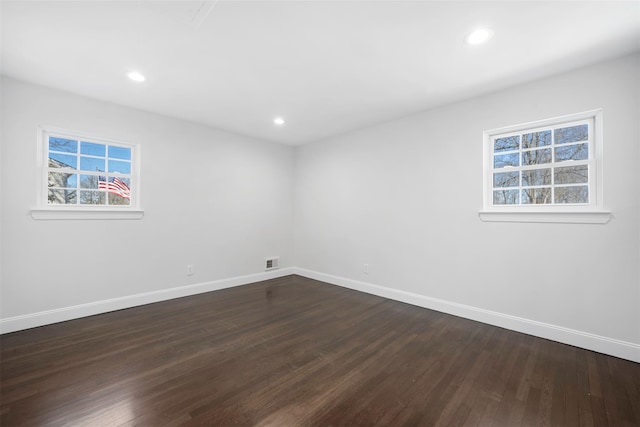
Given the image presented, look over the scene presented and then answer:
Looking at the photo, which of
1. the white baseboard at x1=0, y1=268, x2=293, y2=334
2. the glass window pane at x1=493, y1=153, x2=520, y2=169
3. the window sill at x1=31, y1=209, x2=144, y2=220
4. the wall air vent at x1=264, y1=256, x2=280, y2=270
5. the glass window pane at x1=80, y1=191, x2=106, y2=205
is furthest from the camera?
the wall air vent at x1=264, y1=256, x2=280, y2=270

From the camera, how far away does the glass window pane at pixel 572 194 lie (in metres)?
2.57

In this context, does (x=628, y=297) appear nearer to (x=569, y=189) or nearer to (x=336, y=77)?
(x=569, y=189)

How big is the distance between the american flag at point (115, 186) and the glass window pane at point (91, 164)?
12 centimetres

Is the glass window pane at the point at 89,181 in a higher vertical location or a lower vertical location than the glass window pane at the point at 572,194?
higher

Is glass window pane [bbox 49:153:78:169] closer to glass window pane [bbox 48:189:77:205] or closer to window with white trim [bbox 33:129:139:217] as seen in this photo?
window with white trim [bbox 33:129:139:217]

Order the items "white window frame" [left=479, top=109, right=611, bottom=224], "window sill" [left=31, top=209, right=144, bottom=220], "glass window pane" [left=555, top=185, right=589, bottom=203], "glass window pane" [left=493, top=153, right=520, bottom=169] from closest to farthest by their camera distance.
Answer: "white window frame" [left=479, top=109, right=611, bottom=224]
"glass window pane" [left=555, top=185, right=589, bottom=203]
"window sill" [left=31, top=209, right=144, bottom=220]
"glass window pane" [left=493, top=153, right=520, bottom=169]

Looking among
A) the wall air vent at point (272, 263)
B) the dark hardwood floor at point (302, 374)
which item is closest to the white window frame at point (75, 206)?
the dark hardwood floor at point (302, 374)

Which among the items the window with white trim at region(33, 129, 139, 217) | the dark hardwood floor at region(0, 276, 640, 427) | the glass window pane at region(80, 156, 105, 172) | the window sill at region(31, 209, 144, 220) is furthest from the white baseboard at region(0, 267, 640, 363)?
the glass window pane at region(80, 156, 105, 172)

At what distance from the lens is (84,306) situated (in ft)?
10.2

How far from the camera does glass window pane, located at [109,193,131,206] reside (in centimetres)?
343

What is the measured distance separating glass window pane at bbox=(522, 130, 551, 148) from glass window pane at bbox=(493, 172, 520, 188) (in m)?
0.33

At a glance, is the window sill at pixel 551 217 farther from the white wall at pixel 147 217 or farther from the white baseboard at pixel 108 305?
the white baseboard at pixel 108 305

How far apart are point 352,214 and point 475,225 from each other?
1.86 metres

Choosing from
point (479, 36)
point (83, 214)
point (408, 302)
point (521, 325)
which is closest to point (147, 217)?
point (83, 214)
